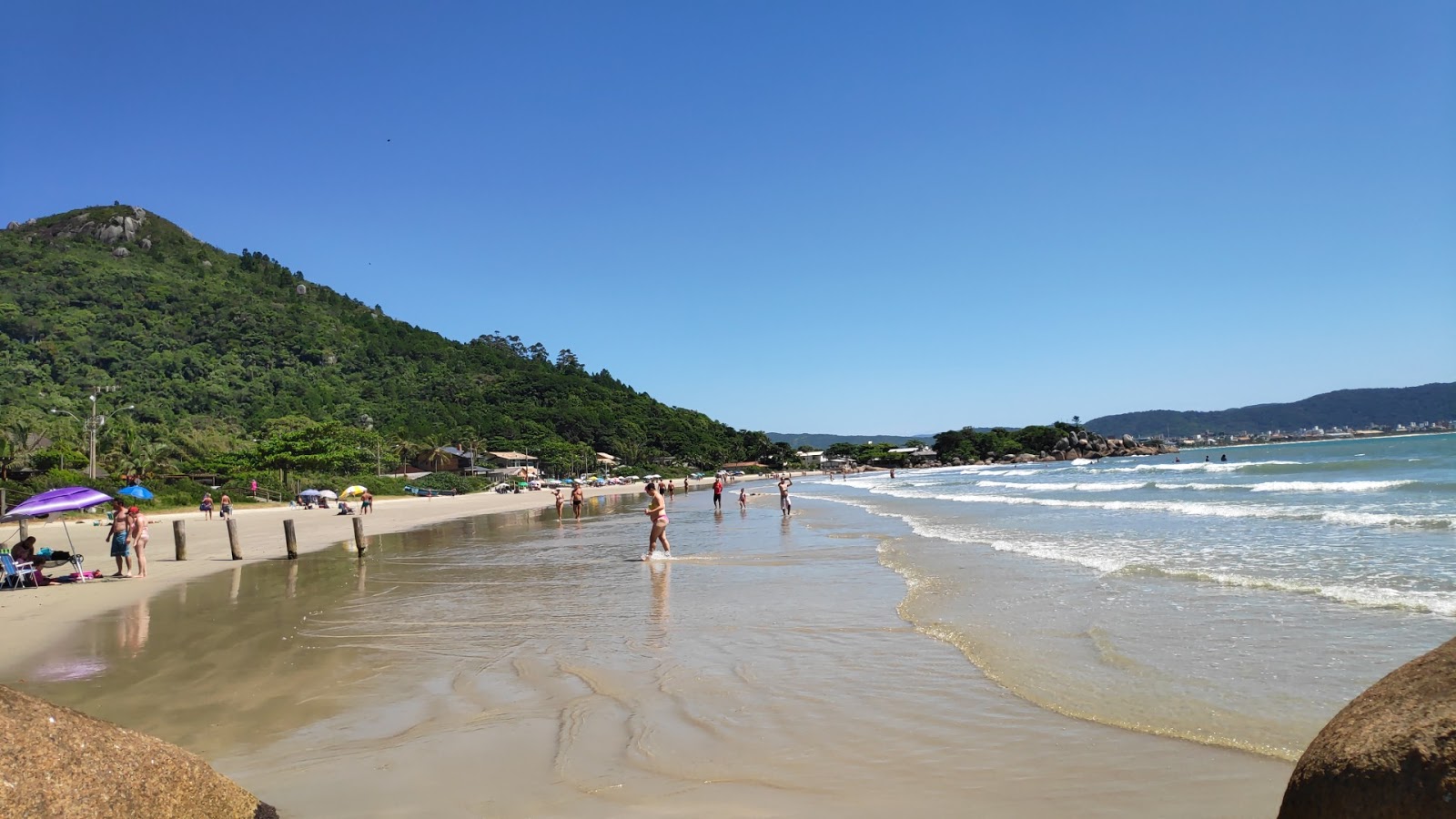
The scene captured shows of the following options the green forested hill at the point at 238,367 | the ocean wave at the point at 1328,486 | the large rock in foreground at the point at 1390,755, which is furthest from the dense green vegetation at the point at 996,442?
the large rock in foreground at the point at 1390,755

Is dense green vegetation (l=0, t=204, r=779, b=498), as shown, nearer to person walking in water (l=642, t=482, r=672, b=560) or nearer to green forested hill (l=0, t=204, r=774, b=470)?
green forested hill (l=0, t=204, r=774, b=470)

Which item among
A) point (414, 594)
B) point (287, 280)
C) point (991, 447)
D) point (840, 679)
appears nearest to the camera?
point (840, 679)

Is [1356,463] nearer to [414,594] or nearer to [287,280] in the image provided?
[414,594]

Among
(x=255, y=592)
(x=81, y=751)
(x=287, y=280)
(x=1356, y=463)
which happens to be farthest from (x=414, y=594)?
(x=287, y=280)

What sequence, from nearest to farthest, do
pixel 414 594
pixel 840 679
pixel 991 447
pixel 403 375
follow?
1. pixel 840 679
2. pixel 414 594
3. pixel 403 375
4. pixel 991 447

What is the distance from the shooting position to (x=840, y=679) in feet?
22.4

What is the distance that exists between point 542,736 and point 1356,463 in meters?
51.9

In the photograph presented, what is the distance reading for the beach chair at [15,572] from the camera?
14211mm

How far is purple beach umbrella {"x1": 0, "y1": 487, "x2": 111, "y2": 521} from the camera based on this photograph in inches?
571

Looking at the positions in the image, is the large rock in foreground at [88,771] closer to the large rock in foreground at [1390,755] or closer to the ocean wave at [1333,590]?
the large rock in foreground at [1390,755]

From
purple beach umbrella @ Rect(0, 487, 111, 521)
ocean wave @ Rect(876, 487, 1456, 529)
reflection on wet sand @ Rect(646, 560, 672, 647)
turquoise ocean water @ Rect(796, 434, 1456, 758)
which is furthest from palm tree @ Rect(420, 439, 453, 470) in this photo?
reflection on wet sand @ Rect(646, 560, 672, 647)

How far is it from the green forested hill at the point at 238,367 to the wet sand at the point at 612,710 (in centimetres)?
5461

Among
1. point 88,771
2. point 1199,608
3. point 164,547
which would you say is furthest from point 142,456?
point 88,771

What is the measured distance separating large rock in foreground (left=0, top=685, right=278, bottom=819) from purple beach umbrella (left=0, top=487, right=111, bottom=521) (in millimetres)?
14463
